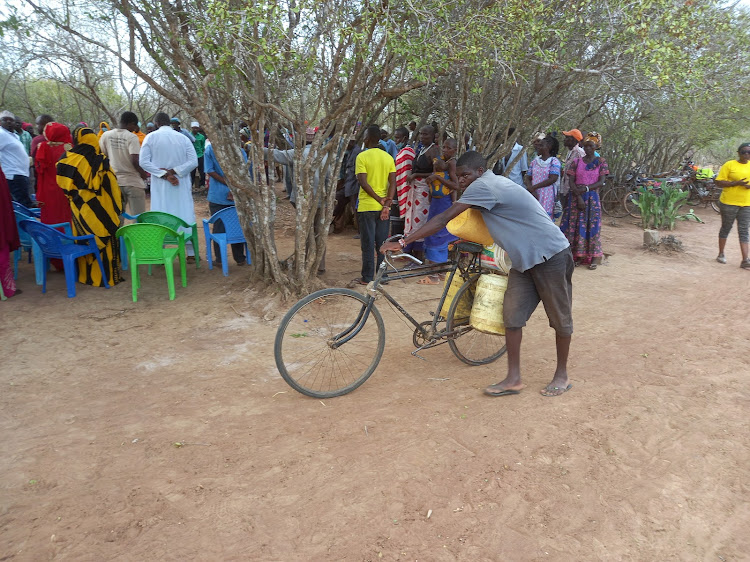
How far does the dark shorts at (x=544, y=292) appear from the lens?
354 cm

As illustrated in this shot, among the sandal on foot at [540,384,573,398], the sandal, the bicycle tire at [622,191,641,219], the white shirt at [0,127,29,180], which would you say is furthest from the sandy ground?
the bicycle tire at [622,191,641,219]

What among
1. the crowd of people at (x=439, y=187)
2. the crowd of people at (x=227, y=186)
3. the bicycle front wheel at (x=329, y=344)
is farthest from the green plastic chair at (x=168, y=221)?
the bicycle front wheel at (x=329, y=344)

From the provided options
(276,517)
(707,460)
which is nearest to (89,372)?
(276,517)

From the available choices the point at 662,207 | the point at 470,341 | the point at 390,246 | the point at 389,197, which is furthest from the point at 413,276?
the point at 662,207

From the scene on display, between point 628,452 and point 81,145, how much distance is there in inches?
237

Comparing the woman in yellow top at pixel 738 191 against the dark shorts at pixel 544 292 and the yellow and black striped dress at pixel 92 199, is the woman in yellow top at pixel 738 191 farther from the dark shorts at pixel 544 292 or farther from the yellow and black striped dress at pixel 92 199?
the yellow and black striped dress at pixel 92 199

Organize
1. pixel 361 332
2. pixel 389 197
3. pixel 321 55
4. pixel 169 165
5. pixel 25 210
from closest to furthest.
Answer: pixel 361 332 < pixel 321 55 < pixel 389 197 < pixel 25 210 < pixel 169 165

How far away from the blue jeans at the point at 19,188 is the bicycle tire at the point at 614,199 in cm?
1262

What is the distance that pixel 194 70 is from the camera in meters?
4.71

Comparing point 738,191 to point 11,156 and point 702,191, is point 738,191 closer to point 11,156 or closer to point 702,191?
point 702,191

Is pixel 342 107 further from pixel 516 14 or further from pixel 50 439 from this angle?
pixel 50 439

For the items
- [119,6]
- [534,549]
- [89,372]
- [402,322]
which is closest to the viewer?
[534,549]

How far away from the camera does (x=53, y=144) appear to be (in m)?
6.09

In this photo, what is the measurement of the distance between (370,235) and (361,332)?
2.42 metres
